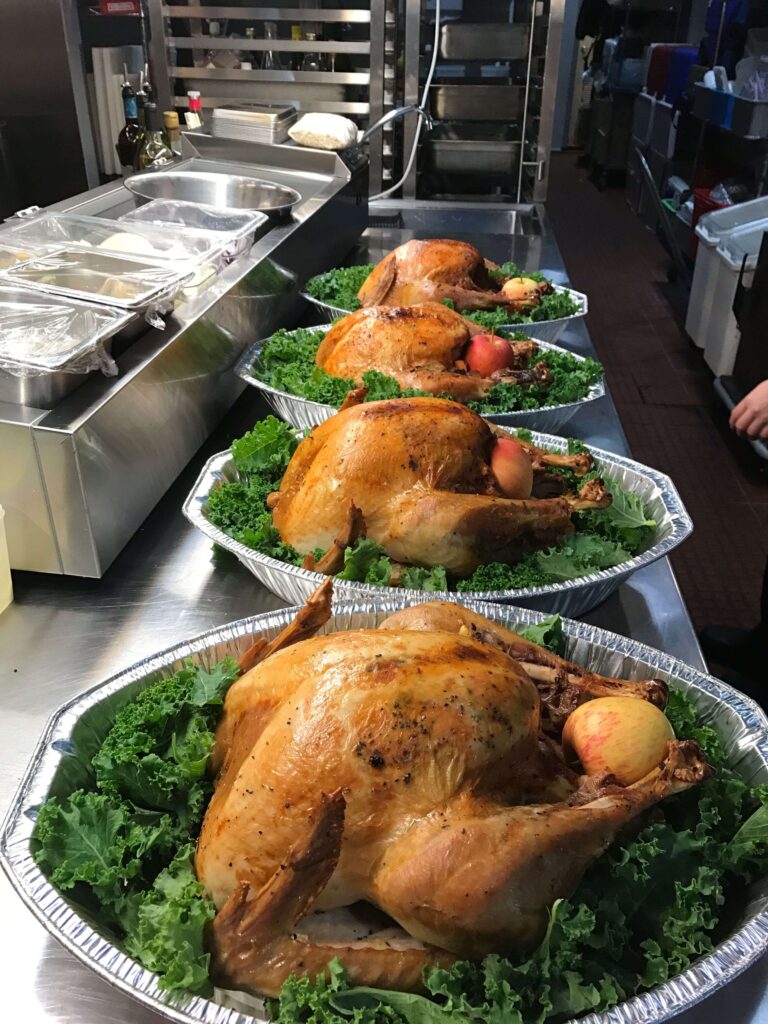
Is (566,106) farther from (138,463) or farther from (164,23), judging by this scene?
(138,463)

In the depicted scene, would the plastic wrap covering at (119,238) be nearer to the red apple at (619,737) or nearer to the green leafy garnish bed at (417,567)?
the green leafy garnish bed at (417,567)

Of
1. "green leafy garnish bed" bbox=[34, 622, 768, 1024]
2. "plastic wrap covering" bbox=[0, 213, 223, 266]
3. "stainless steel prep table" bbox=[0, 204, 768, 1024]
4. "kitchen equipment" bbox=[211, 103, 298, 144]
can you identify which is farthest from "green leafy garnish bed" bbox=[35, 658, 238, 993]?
"kitchen equipment" bbox=[211, 103, 298, 144]

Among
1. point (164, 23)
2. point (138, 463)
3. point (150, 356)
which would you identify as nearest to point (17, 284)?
point (150, 356)

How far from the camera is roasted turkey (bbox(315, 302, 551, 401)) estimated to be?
2475 millimetres

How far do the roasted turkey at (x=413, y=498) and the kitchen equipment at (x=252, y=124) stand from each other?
323 centimetres

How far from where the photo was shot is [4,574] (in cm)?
175

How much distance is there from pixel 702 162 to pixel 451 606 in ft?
28.7

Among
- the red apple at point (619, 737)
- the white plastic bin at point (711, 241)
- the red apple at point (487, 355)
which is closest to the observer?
the red apple at point (619, 737)

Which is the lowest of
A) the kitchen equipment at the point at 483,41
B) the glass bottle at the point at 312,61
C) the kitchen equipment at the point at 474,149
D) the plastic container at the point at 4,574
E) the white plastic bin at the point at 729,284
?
the white plastic bin at the point at 729,284

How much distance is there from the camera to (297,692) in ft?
3.70

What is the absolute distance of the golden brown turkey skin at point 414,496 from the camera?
1.73 meters

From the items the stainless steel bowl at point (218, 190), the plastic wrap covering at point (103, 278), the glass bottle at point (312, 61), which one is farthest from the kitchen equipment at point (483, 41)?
the plastic wrap covering at point (103, 278)

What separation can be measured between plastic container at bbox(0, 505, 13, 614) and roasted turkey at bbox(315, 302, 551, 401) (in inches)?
43.9

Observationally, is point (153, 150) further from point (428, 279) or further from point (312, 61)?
point (428, 279)
